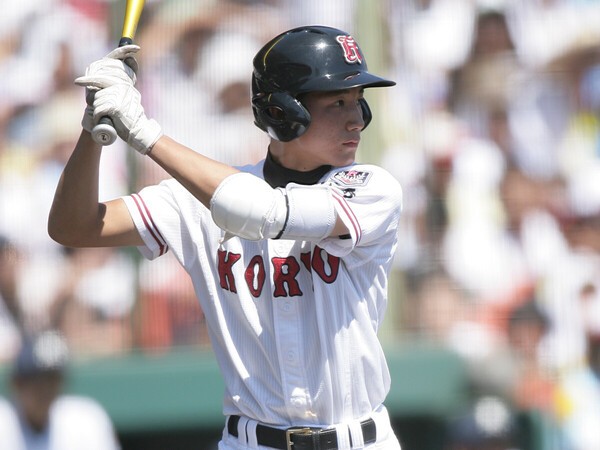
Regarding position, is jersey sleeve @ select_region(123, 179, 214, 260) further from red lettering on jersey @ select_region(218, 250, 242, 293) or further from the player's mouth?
the player's mouth

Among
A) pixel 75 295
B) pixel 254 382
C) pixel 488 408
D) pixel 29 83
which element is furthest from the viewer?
pixel 29 83

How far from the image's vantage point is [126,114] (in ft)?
7.44

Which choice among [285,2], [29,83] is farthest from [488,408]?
[29,83]

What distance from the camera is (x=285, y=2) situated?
15.5 ft

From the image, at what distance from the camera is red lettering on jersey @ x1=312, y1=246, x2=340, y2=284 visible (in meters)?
2.50

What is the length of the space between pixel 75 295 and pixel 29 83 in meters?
1.07

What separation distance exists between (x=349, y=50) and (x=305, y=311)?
2.27ft

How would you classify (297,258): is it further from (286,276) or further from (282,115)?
(282,115)

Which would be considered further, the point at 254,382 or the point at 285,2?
the point at 285,2

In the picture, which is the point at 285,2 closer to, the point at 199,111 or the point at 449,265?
the point at 199,111

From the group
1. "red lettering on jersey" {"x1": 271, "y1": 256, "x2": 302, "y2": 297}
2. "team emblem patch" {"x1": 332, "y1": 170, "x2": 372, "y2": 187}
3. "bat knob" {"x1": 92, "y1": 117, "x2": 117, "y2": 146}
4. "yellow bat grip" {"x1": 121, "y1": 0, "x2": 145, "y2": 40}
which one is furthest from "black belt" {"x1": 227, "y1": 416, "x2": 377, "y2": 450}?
"yellow bat grip" {"x1": 121, "y1": 0, "x2": 145, "y2": 40}

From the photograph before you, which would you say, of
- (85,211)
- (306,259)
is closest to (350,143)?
(306,259)

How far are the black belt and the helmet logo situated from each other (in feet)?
3.04

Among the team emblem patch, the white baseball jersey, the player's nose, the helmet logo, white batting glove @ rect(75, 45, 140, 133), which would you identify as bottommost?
the white baseball jersey
